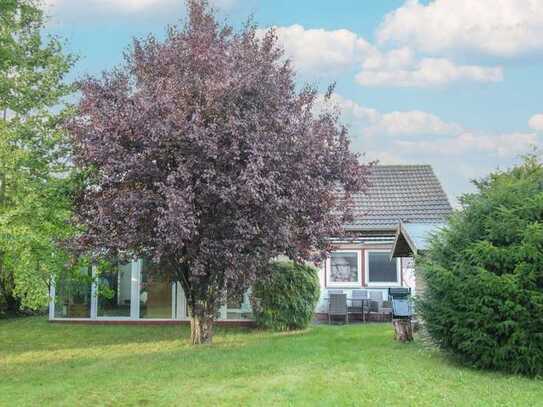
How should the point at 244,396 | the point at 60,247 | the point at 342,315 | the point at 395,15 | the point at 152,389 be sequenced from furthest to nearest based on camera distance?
the point at 342,315 < the point at 395,15 < the point at 60,247 < the point at 152,389 < the point at 244,396

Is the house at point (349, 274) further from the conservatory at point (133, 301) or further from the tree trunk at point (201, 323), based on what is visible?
the tree trunk at point (201, 323)

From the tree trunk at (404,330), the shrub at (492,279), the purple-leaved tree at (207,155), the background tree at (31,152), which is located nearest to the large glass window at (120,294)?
the background tree at (31,152)

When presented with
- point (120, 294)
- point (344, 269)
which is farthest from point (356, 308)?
point (120, 294)

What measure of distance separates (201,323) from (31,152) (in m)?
5.25

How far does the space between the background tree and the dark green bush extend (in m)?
5.85

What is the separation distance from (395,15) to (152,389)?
31.9ft

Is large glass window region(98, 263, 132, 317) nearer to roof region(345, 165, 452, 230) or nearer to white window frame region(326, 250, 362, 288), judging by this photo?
white window frame region(326, 250, 362, 288)

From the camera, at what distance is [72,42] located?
14.4 metres

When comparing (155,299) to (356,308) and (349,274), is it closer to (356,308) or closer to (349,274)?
(356,308)

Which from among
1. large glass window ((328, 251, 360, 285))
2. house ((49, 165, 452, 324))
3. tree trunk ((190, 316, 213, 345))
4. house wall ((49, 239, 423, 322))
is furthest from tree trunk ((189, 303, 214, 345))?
large glass window ((328, 251, 360, 285))

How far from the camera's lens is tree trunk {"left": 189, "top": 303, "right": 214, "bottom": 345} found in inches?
538

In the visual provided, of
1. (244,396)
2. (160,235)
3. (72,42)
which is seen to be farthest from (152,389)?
(72,42)

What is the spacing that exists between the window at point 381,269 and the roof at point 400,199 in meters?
0.95

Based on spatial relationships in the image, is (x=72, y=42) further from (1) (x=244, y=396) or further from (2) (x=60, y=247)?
(1) (x=244, y=396)
